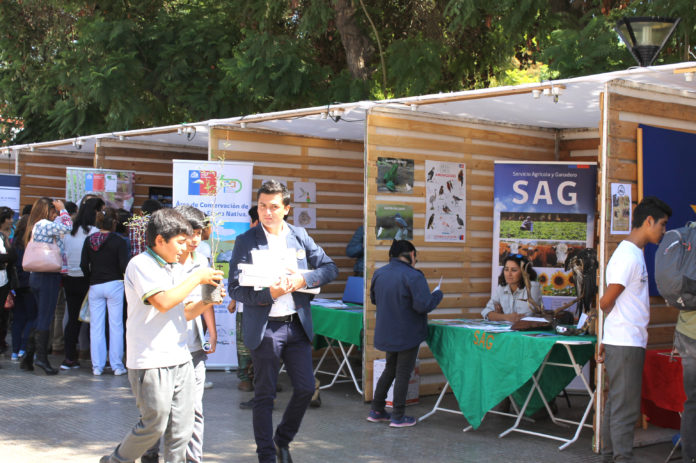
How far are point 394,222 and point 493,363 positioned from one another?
5.51 feet

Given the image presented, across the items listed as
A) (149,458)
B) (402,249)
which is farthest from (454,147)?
(149,458)

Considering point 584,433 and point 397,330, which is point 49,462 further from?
point 584,433

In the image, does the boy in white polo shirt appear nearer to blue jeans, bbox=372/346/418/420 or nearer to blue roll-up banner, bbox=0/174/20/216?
blue jeans, bbox=372/346/418/420

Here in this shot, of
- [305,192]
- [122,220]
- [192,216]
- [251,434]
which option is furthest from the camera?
[305,192]

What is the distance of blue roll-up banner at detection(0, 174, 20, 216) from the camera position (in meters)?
11.8

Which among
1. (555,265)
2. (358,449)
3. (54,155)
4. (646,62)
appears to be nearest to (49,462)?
(358,449)

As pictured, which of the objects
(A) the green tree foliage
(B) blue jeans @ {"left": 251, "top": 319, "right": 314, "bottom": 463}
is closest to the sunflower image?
(A) the green tree foliage

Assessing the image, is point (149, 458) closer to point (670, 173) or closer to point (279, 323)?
point (279, 323)

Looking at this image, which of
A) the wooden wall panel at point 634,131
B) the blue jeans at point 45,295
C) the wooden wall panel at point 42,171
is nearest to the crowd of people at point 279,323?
the wooden wall panel at point 634,131

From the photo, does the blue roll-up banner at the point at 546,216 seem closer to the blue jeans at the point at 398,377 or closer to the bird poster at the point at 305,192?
the blue jeans at the point at 398,377

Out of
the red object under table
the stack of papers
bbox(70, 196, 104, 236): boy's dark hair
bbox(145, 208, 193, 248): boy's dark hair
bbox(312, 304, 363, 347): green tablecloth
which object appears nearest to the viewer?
bbox(145, 208, 193, 248): boy's dark hair

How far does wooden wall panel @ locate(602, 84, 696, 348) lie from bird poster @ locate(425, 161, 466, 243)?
2136 millimetres

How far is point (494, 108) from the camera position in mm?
6863

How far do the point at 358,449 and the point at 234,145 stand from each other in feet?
13.0
